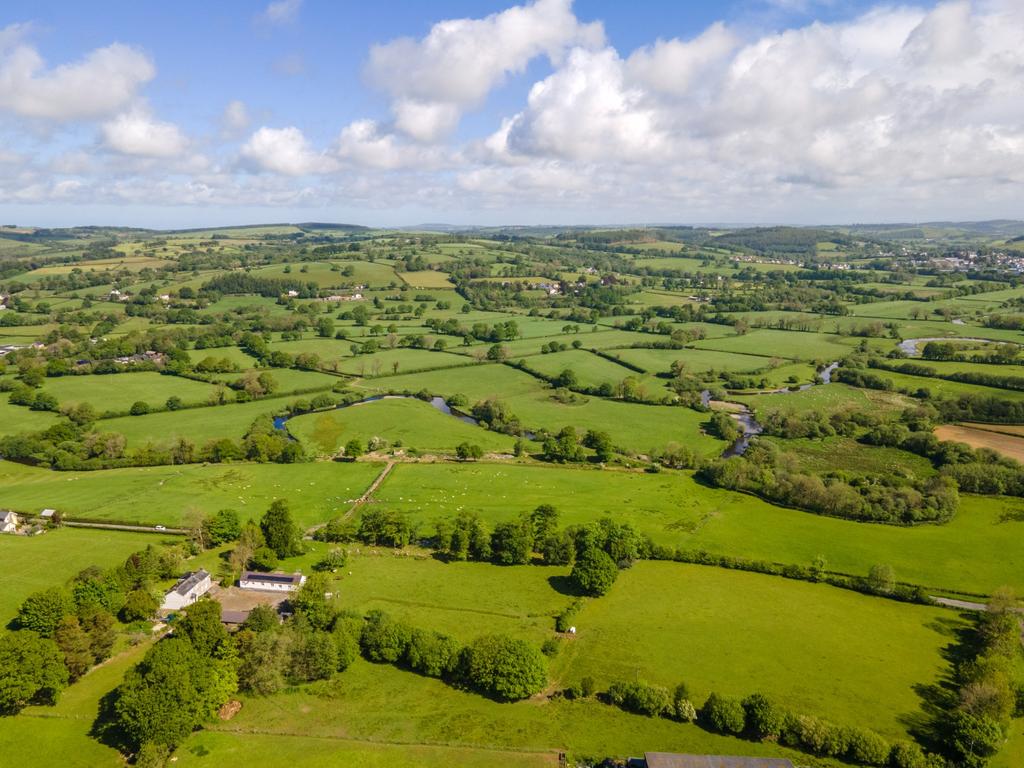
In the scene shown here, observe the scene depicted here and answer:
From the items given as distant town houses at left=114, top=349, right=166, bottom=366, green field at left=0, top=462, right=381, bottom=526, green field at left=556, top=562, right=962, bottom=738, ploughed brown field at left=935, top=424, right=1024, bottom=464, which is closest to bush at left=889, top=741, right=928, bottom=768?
green field at left=556, top=562, right=962, bottom=738

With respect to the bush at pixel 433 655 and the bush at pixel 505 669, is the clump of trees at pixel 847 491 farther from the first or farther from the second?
the bush at pixel 433 655

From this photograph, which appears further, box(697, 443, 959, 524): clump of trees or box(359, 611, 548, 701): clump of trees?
box(697, 443, 959, 524): clump of trees

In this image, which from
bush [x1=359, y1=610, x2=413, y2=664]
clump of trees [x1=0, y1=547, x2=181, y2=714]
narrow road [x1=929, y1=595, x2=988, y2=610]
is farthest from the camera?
narrow road [x1=929, y1=595, x2=988, y2=610]

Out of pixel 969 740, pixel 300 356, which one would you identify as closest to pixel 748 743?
pixel 969 740

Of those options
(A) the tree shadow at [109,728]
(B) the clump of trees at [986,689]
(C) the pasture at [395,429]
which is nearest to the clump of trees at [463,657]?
(A) the tree shadow at [109,728]

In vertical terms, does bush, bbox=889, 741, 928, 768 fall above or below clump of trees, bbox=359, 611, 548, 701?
below

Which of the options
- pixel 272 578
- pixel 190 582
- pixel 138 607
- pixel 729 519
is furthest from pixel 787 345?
pixel 138 607

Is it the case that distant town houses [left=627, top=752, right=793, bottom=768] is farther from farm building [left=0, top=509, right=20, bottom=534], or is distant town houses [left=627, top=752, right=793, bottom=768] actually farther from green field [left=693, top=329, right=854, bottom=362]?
green field [left=693, top=329, right=854, bottom=362]
